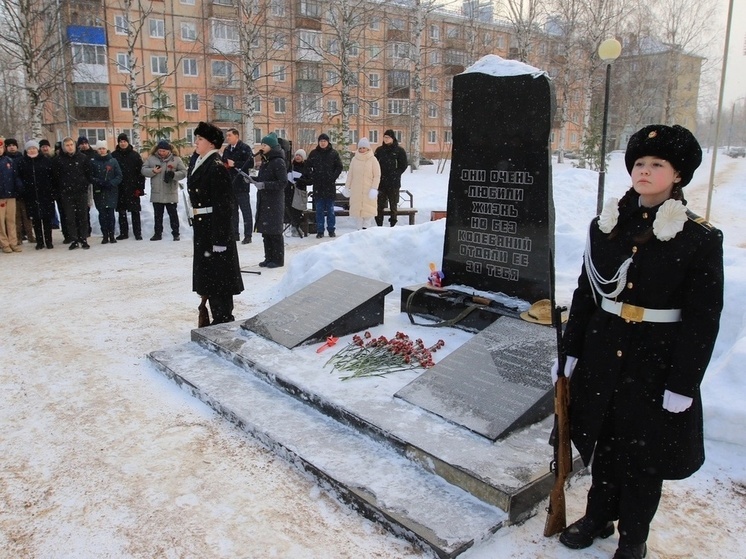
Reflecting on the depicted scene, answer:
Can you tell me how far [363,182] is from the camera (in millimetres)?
11375

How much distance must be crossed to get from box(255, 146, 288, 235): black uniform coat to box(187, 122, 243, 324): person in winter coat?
2995 mm

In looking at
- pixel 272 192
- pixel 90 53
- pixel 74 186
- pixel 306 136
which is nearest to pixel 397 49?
pixel 306 136

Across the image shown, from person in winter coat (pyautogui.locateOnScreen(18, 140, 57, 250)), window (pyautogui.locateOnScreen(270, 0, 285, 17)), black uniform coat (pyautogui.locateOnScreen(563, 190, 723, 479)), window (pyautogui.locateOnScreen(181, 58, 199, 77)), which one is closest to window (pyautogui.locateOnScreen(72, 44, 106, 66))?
window (pyautogui.locateOnScreen(181, 58, 199, 77))

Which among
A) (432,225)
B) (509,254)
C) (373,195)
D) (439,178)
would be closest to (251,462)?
(509,254)

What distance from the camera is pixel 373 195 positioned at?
37.3 feet

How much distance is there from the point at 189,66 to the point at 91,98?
5552 mm

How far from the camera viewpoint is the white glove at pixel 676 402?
7.73ft

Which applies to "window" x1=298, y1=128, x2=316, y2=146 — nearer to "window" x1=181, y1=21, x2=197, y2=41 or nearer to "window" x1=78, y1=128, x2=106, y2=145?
"window" x1=181, y1=21, x2=197, y2=41

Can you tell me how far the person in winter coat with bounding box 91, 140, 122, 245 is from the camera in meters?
10.5

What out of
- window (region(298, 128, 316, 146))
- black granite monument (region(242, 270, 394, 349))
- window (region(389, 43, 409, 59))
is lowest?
black granite monument (region(242, 270, 394, 349))

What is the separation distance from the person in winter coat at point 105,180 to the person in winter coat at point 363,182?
13.1ft

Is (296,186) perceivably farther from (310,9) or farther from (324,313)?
(310,9)

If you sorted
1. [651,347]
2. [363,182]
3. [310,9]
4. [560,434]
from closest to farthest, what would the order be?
Result: [651,347] → [560,434] → [363,182] → [310,9]

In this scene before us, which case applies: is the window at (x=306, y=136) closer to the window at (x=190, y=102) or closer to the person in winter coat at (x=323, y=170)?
the window at (x=190, y=102)
